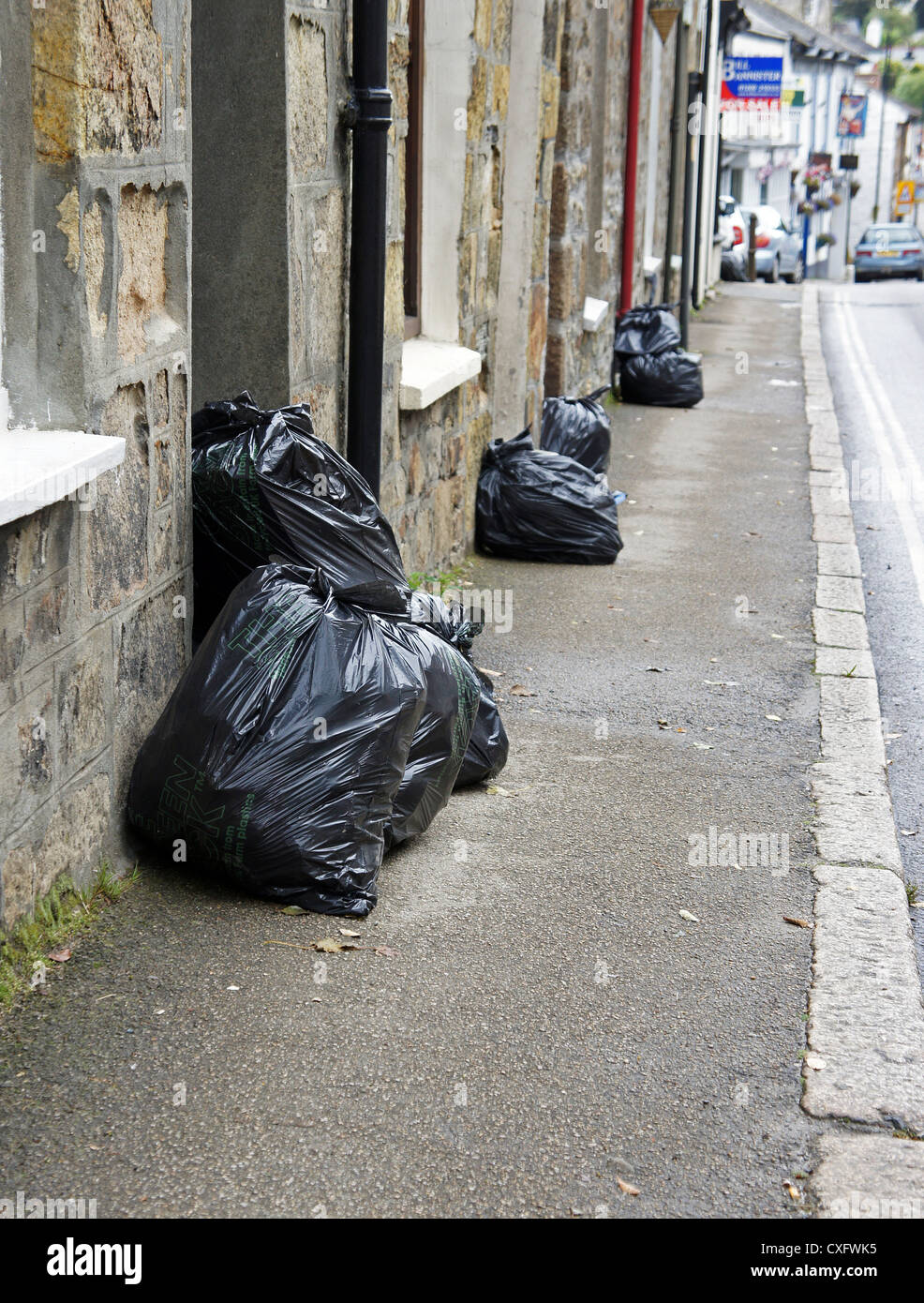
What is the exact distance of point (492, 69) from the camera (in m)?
6.52

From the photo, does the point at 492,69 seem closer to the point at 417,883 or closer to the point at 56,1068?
the point at 417,883

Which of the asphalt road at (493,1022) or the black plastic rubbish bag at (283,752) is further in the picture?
the black plastic rubbish bag at (283,752)

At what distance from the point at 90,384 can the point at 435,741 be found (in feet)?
4.00

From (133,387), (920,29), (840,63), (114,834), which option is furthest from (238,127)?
(920,29)

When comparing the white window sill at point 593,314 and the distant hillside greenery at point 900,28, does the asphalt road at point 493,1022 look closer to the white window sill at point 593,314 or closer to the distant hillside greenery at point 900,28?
the white window sill at point 593,314

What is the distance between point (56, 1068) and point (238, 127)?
2.62 metres

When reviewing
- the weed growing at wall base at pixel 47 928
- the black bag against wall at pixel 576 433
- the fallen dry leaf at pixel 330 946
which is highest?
the black bag against wall at pixel 576 433

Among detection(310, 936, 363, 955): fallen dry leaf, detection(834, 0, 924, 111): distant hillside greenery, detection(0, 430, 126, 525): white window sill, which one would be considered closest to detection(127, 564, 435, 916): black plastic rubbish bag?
detection(310, 936, 363, 955): fallen dry leaf

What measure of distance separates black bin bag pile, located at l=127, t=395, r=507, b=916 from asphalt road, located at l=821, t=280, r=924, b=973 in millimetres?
1299

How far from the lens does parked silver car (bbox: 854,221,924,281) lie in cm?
3825

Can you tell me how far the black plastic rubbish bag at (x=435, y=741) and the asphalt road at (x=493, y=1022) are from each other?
0.37 ft

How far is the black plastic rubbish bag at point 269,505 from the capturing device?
3582mm

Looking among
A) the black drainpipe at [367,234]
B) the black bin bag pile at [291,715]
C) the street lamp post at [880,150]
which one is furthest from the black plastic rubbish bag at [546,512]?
the street lamp post at [880,150]

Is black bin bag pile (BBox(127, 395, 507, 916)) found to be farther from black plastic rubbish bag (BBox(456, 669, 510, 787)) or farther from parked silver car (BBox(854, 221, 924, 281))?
parked silver car (BBox(854, 221, 924, 281))
